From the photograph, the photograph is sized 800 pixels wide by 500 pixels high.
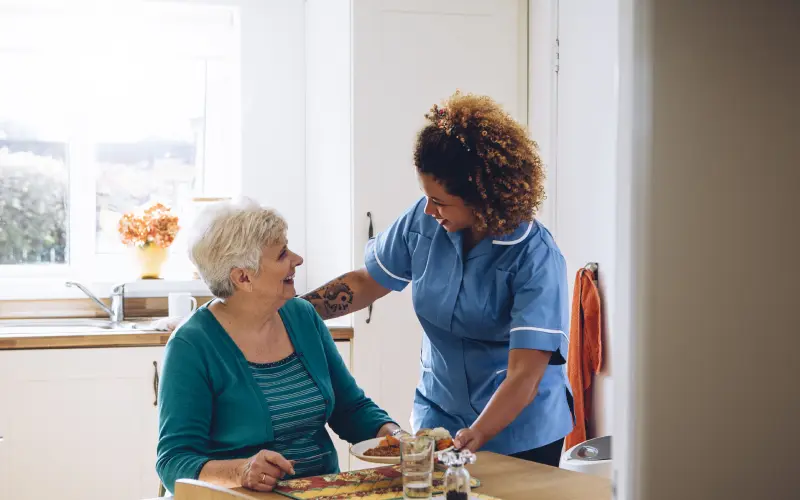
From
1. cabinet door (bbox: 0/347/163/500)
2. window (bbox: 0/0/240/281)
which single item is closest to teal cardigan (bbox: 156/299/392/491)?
cabinet door (bbox: 0/347/163/500)

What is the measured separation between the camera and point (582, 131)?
2.90 meters

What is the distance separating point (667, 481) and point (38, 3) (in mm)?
3908

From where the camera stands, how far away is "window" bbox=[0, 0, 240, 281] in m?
3.80

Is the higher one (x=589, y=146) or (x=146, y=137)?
(x=146, y=137)

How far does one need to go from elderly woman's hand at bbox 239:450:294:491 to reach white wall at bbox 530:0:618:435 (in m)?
1.45

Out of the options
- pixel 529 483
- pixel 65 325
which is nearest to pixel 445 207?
pixel 529 483

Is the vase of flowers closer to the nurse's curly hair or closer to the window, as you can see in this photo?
the window

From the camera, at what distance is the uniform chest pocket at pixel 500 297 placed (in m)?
1.83

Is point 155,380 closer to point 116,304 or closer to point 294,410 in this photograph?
point 116,304

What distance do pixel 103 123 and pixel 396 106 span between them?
5.01 feet

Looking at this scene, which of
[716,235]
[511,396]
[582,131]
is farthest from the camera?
[582,131]

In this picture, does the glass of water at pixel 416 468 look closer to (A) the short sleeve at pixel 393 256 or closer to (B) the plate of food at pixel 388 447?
(B) the plate of food at pixel 388 447

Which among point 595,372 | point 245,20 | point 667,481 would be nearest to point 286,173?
point 245,20

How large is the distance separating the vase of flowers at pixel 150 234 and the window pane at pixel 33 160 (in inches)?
15.1
